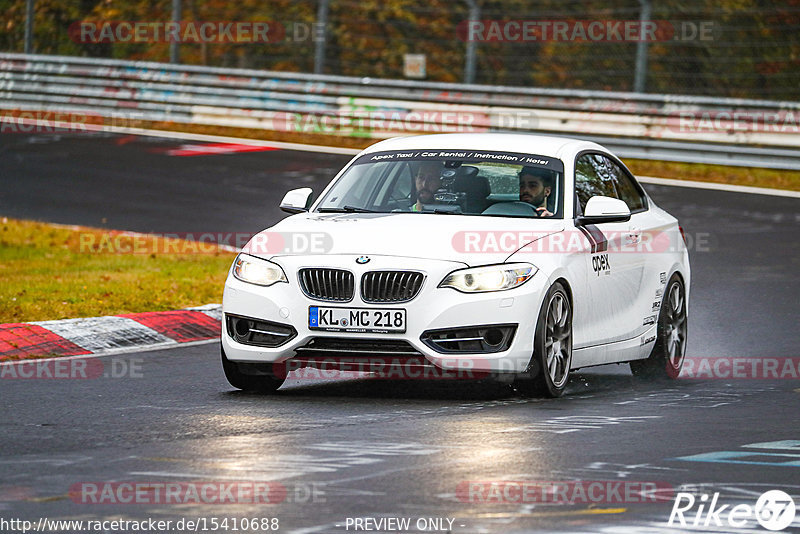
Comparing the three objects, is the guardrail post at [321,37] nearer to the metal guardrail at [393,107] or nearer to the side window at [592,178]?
the metal guardrail at [393,107]

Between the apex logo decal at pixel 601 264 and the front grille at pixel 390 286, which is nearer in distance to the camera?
the front grille at pixel 390 286

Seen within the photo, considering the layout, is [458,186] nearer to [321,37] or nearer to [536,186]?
[536,186]

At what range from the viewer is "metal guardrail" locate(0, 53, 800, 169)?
23391 millimetres

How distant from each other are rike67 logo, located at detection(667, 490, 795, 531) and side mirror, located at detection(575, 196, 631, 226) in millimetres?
3590

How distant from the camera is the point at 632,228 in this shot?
1070 centimetres

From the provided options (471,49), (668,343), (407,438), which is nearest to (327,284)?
(407,438)

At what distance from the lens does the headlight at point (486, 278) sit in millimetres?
8938

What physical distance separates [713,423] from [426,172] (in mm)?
2654

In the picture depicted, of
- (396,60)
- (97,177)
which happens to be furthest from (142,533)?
(396,60)

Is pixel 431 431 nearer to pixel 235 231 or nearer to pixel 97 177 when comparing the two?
pixel 235 231

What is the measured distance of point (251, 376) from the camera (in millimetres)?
9547

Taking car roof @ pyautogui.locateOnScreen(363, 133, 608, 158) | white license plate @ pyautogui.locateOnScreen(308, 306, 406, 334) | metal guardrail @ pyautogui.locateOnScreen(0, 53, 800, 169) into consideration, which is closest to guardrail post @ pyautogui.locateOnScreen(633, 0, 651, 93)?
metal guardrail @ pyautogui.locateOnScreen(0, 53, 800, 169)

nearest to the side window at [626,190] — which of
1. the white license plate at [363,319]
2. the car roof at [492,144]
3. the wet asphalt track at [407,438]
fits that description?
the car roof at [492,144]

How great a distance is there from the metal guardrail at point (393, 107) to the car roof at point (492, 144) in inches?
512
